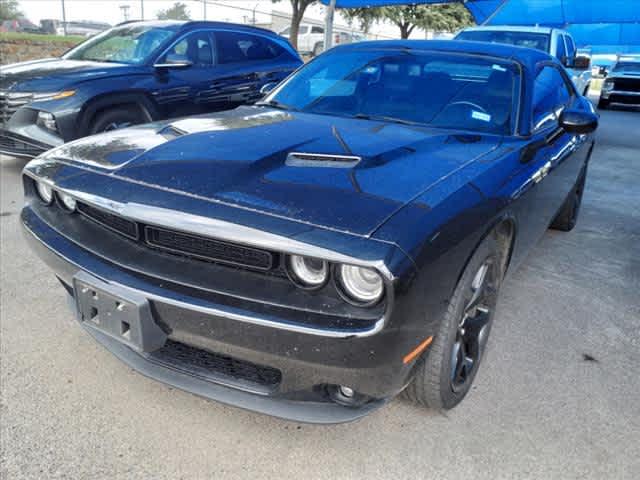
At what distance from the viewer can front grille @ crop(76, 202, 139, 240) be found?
1982 millimetres

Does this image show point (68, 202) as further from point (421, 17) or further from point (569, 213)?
point (421, 17)

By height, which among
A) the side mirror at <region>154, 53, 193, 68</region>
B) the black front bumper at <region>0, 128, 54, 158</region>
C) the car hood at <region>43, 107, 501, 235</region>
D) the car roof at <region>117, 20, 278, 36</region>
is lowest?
the black front bumper at <region>0, 128, 54, 158</region>

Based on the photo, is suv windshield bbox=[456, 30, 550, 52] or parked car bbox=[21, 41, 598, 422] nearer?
parked car bbox=[21, 41, 598, 422]

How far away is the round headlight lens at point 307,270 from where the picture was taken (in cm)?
170

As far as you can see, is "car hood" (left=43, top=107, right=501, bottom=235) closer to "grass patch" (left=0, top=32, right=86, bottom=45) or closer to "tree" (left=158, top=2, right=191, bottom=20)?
"grass patch" (left=0, top=32, right=86, bottom=45)

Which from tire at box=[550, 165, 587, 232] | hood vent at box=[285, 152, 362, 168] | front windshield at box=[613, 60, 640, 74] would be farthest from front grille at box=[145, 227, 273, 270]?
front windshield at box=[613, 60, 640, 74]

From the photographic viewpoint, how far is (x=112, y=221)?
2090 mm

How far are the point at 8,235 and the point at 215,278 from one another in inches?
111

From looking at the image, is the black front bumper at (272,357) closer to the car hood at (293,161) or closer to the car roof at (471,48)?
the car hood at (293,161)

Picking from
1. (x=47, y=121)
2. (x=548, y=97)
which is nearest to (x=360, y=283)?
(x=548, y=97)

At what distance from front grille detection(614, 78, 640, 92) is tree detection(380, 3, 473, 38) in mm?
14490

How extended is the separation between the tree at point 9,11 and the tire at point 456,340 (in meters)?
19.9

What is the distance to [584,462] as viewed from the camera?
1976mm

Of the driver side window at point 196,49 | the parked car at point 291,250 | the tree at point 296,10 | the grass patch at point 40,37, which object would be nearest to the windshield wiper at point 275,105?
the parked car at point 291,250
